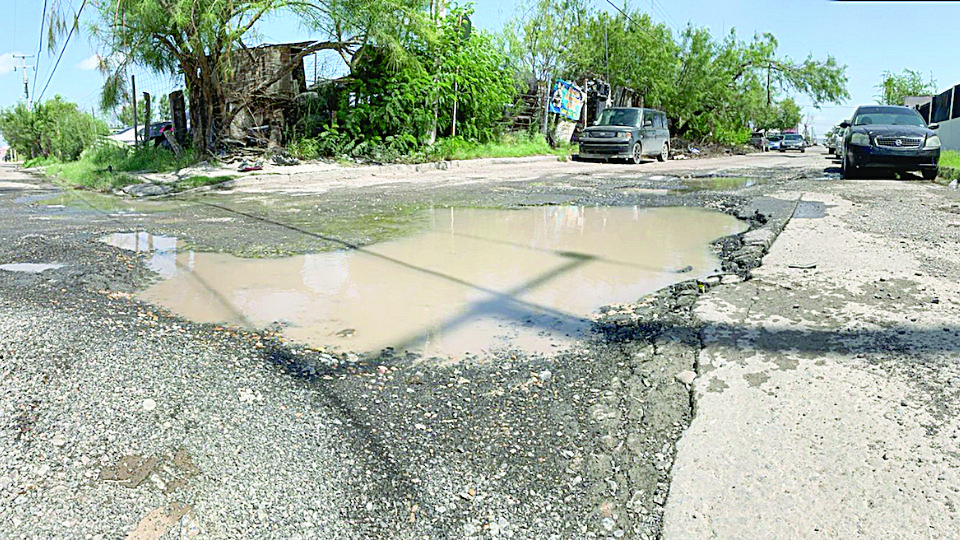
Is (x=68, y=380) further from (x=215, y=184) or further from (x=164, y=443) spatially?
(x=215, y=184)

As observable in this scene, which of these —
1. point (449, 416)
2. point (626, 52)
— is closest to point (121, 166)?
point (449, 416)

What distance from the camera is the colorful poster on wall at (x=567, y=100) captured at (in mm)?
26781

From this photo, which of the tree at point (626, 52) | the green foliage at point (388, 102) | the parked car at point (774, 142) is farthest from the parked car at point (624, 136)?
the parked car at point (774, 142)

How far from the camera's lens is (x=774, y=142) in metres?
50.7

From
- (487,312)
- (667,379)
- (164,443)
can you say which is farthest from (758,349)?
(164,443)

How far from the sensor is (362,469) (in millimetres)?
2443

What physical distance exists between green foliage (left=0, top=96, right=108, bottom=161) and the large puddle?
32254mm

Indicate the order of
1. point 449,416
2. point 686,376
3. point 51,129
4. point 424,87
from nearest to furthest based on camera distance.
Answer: point 449,416 < point 686,376 < point 424,87 < point 51,129

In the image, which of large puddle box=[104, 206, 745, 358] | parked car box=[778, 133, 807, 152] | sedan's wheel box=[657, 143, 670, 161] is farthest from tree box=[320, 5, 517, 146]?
parked car box=[778, 133, 807, 152]

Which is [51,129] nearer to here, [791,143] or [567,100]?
[567,100]

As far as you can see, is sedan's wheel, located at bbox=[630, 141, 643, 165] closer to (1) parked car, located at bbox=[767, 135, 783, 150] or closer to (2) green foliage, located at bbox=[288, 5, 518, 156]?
(2) green foliage, located at bbox=[288, 5, 518, 156]

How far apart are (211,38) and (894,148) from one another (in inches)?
541

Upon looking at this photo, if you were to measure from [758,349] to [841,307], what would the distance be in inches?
40.4

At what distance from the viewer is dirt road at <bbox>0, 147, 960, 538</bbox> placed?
218cm
